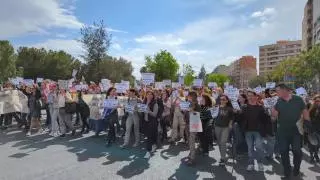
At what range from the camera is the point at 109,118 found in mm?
13039

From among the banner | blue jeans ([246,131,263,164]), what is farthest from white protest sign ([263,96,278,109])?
the banner

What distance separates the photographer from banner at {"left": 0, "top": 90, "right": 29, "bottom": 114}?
16344 millimetres

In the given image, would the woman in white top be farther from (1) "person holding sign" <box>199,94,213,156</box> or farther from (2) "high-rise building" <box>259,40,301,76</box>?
(2) "high-rise building" <box>259,40,301,76</box>

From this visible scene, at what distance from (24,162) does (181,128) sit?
524cm

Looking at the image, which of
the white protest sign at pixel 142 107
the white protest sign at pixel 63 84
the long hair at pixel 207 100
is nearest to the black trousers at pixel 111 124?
the white protest sign at pixel 142 107

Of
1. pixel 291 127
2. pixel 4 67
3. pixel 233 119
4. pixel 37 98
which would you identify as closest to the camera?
pixel 291 127

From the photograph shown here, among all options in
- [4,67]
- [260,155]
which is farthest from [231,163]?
[4,67]

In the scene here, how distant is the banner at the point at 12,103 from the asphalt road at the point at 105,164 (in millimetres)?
3483

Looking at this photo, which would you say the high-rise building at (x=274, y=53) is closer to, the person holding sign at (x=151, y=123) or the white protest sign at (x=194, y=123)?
the person holding sign at (x=151, y=123)

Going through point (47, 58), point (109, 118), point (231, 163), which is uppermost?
point (47, 58)

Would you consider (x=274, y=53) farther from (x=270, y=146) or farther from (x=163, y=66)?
(x=270, y=146)

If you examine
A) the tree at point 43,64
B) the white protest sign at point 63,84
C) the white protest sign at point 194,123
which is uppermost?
the tree at point 43,64

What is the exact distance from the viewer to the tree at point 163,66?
66938 mm

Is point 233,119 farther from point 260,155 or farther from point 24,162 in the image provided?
point 24,162
